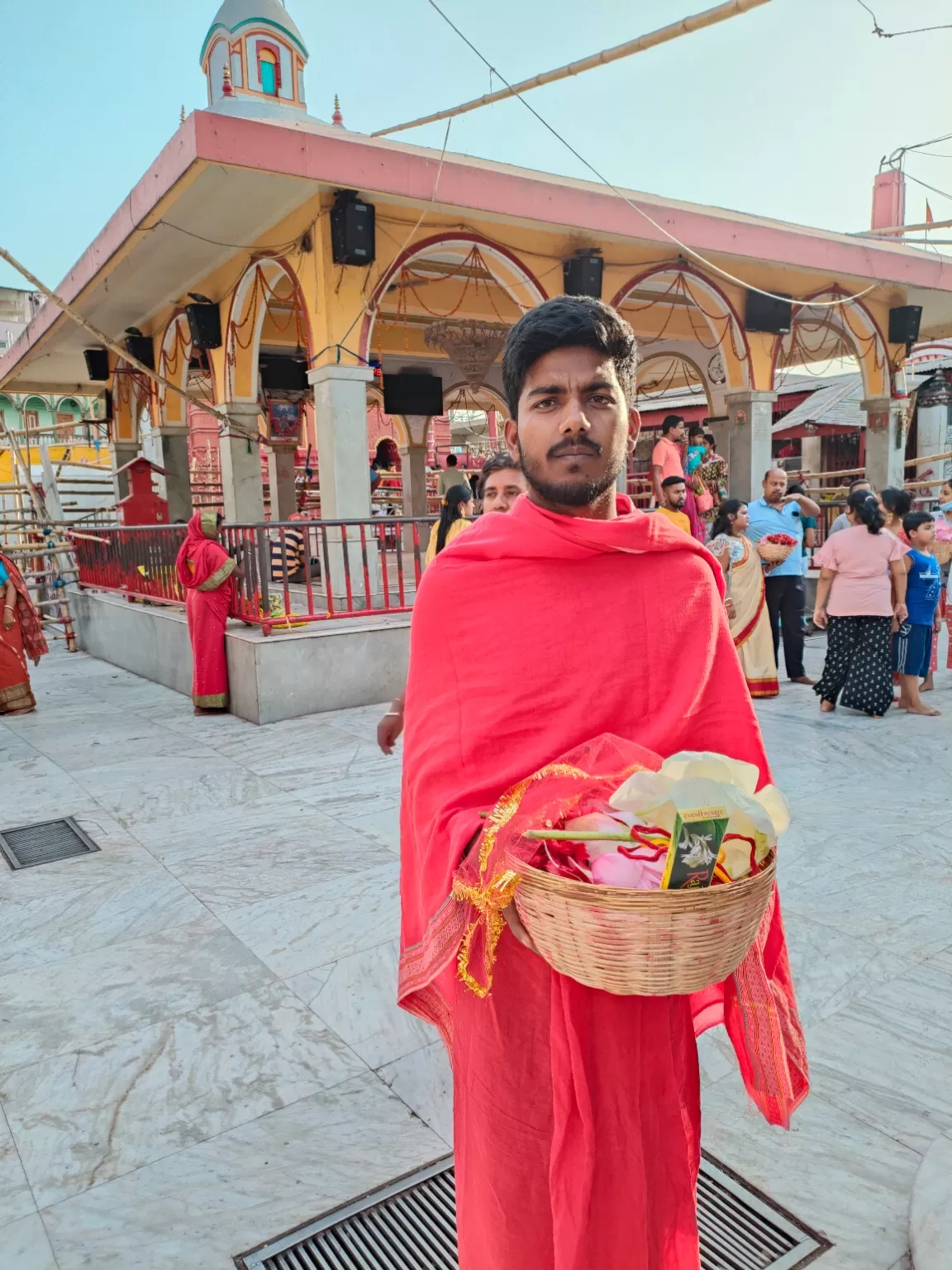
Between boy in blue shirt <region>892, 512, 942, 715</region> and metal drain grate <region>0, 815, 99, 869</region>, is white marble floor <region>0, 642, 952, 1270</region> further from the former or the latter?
boy in blue shirt <region>892, 512, 942, 715</region>

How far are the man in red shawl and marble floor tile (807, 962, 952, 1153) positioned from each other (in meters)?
0.93

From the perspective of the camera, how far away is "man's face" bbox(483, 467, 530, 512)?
3326mm

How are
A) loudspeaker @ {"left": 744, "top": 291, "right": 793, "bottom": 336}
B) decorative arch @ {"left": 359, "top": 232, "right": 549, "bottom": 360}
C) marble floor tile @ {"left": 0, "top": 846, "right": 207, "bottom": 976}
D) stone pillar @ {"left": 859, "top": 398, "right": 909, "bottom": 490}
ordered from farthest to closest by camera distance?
1. stone pillar @ {"left": 859, "top": 398, "right": 909, "bottom": 490}
2. loudspeaker @ {"left": 744, "top": 291, "right": 793, "bottom": 336}
3. decorative arch @ {"left": 359, "top": 232, "right": 549, "bottom": 360}
4. marble floor tile @ {"left": 0, "top": 846, "right": 207, "bottom": 976}

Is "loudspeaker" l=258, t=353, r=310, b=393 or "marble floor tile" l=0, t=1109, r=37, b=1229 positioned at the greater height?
"loudspeaker" l=258, t=353, r=310, b=393

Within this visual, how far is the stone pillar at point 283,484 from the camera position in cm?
1443

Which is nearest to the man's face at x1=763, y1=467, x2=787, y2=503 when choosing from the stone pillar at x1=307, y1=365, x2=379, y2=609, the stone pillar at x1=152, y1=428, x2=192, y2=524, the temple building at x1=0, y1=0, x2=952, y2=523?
the temple building at x1=0, y1=0, x2=952, y2=523

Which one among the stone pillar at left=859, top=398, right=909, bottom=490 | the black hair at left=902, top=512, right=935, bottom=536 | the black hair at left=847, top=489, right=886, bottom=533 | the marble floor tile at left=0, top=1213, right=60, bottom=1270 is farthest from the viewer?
the stone pillar at left=859, top=398, right=909, bottom=490

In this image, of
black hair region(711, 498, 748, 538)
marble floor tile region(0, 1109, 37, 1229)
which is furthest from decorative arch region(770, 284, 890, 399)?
marble floor tile region(0, 1109, 37, 1229)

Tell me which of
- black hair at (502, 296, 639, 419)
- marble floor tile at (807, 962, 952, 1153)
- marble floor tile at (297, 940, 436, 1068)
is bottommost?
marble floor tile at (297, 940, 436, 1068)

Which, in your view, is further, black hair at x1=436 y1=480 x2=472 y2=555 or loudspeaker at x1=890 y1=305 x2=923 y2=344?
loudspeaker at x1=890 y1=305 x2=923 y2=344

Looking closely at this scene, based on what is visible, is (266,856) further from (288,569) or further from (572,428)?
(288,569)

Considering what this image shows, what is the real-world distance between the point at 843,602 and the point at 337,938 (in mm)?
4308

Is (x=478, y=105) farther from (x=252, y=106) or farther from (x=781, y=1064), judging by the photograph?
(x=781, y=1064)

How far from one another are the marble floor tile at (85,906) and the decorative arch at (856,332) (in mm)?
9205
